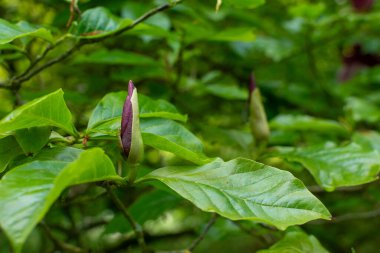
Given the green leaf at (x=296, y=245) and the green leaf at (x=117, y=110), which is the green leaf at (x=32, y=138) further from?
the green leaf at (x=296, y=245)

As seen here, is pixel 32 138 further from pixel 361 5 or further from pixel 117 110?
pixel 361 5

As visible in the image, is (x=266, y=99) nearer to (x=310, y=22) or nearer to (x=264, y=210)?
(x=310, y=22)

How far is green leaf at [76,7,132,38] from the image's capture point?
822 millimetres

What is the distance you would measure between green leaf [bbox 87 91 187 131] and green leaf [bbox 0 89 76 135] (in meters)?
0.07

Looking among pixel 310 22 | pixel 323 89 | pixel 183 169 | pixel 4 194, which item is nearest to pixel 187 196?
pixel 183 169

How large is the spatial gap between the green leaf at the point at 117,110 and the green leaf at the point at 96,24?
0.43ft

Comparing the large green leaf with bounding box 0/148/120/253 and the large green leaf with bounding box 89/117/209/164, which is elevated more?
the large green leaf with bounding box 0/148/120/253

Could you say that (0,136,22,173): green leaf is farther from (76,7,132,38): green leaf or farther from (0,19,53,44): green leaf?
(76,7,132,38): green leaf

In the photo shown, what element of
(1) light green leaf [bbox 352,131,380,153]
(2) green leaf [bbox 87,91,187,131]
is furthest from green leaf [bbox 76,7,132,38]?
Answer: (1) light green leaf [bbox 352,131,380,153]

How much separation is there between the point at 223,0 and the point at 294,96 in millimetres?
790

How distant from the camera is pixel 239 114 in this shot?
1.82 metres

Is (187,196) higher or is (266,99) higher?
(187,196)

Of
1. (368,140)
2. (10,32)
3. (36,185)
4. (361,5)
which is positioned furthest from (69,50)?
(361,5)

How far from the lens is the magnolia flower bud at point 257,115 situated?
912 millimetres
